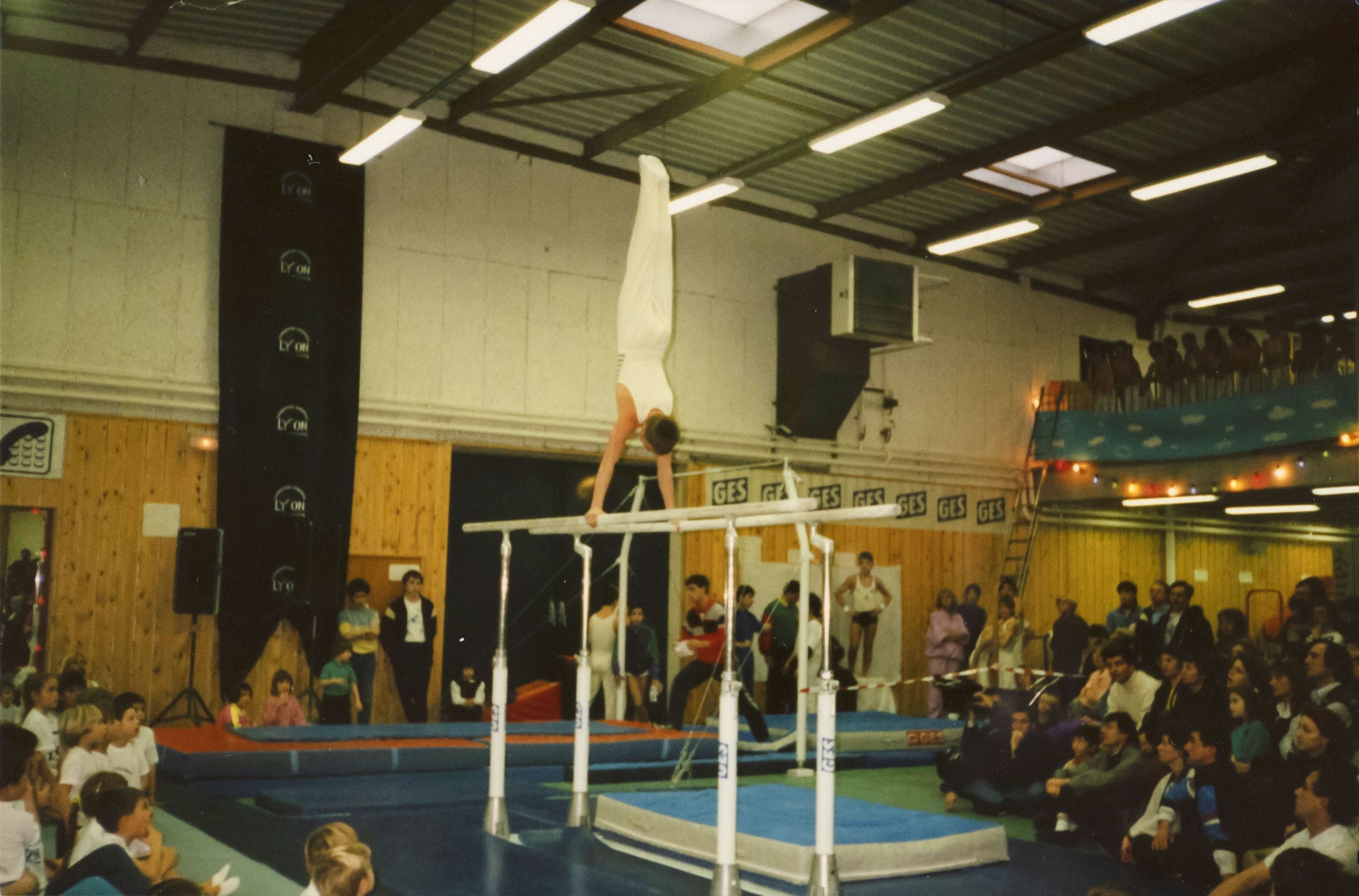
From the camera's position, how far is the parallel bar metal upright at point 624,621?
30.4 feet

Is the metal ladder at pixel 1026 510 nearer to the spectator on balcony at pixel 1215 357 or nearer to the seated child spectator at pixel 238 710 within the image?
the spectator on balcony at pixel 1215 357

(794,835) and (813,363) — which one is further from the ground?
(813,363)

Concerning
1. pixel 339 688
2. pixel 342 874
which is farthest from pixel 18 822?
pixel 339 688

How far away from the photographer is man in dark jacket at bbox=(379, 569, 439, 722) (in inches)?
400

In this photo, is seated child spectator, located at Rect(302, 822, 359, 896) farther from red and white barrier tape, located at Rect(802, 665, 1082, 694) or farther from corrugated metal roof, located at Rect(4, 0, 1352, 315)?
corrugated metal roof, located at Rect(4, 0, 1352, 315)

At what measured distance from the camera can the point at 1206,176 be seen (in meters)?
10.9

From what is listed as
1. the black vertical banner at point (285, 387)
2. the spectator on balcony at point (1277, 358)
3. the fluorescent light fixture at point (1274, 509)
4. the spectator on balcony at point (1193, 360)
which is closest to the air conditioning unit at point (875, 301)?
the spectator on balcony at point (1193, 360)

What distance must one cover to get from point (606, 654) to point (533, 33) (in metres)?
5.50

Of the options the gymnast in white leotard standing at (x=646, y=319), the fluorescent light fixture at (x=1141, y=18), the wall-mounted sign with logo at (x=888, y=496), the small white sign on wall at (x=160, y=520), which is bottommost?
the small white sign on wall at (x=160, y=520)

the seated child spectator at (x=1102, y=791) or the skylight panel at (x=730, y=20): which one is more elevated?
the skylight panel at (x=730, y=20)

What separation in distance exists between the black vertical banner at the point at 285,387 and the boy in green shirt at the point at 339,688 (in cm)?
38

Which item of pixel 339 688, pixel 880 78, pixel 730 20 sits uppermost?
pixel 730 20

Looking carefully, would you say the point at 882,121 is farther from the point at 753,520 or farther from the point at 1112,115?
the point at 753,520

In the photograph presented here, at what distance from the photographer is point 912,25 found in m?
9.36
